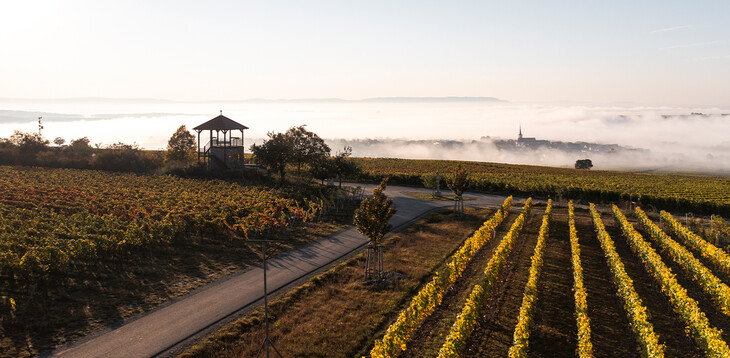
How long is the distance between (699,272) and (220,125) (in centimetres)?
5489

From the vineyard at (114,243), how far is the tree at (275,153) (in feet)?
34.9

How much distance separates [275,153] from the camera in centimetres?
5775

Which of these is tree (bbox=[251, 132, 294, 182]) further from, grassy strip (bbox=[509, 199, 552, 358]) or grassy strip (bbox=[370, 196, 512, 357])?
grassy strip (bbox=[509, 199, 552, 358])

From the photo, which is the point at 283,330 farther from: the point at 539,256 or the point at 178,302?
the point at 539,256

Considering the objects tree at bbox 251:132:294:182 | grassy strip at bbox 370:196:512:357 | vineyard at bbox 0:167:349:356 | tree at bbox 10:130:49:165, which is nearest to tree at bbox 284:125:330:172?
tree at bbox 251:132:294:182

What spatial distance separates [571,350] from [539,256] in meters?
7.99

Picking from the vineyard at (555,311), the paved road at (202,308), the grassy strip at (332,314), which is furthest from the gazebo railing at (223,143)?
the vineyard at (555,311)

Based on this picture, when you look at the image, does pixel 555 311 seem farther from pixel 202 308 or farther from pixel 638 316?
pixel 202 308

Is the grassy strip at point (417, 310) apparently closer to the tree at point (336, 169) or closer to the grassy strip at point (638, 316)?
the grassy strip at point (638, 316)

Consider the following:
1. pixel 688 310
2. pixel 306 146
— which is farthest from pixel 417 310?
pixel 306 146

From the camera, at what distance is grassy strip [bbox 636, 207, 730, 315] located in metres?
19.0

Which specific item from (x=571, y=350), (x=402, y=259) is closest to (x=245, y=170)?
(x=402, y=259)

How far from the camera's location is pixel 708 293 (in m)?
21.7

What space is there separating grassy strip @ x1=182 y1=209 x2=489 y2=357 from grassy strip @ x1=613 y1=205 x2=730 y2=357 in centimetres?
1069
